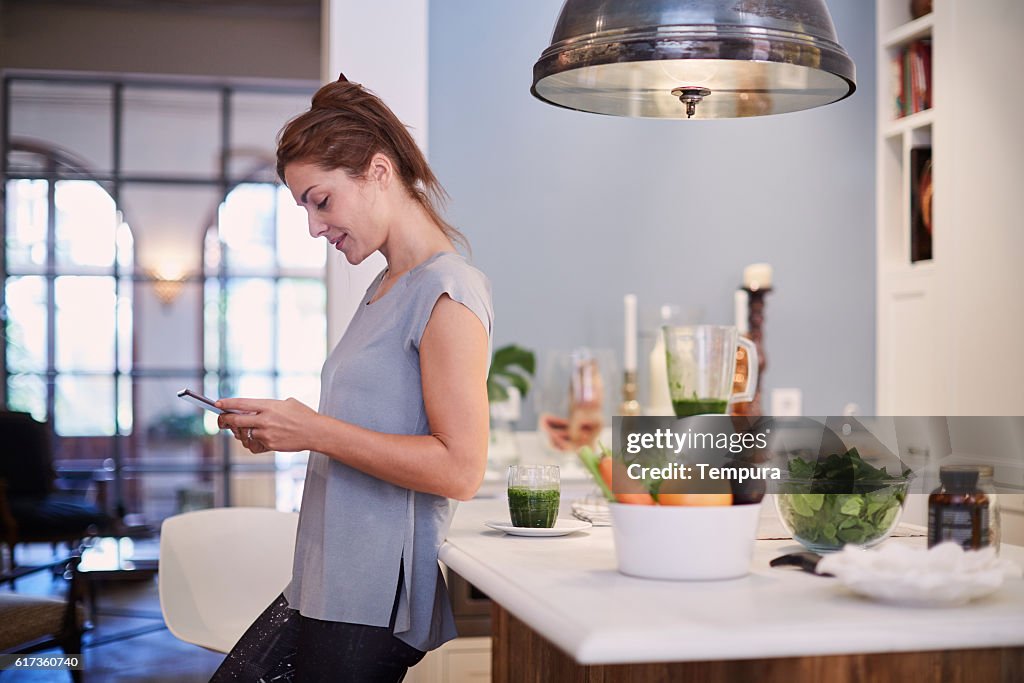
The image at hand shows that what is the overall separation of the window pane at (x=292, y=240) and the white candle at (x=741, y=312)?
13.4 feet

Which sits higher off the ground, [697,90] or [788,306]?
[697,90]

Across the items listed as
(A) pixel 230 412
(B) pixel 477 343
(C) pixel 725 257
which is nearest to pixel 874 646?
(B) pixel 477 343

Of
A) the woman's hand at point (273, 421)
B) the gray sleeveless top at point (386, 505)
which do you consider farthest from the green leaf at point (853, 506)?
the woman's hand at point (273, 421)

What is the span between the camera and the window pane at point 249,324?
22.8 ft

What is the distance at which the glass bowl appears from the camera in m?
1.33

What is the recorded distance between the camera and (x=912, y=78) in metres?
3.45

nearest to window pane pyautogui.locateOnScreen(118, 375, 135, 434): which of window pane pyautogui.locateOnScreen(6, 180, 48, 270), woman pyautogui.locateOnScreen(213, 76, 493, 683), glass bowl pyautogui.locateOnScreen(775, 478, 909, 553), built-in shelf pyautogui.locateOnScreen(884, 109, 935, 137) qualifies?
window pane pyautogui.locateOnScreen(6, 180, 48, 270)

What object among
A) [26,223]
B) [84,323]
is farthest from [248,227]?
[26,223]

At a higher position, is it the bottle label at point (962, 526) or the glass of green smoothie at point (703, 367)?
the glass of green smoothie at point (703, 367)

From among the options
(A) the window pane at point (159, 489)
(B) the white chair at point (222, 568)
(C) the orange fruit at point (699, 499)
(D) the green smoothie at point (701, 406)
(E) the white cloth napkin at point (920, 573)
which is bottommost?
(A) the window pane at point (159, 489)

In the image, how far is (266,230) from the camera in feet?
23.1

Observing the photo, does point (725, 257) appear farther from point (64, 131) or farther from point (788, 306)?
point (64, 131)

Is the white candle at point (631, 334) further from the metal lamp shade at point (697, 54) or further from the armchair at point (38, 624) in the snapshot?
the armchair at point (38, 624)

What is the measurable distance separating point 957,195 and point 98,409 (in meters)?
5.32
